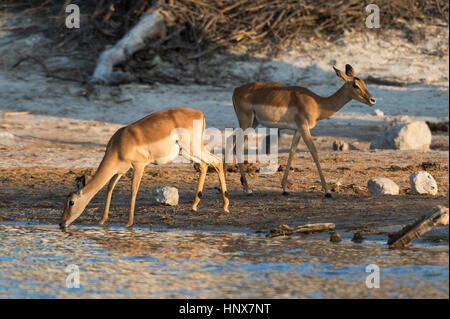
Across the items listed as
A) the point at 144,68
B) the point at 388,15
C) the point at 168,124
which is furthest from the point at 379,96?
the point at 168,124

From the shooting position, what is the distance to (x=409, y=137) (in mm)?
12797

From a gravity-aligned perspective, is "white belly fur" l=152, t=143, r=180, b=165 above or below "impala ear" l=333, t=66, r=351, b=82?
below

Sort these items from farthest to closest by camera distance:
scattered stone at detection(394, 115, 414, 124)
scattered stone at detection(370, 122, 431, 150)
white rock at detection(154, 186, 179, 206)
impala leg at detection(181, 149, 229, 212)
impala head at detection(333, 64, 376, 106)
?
scattered stone at detection(394, 115, 414, 124) < scattered stone at detection(370, 122, 431, 150) < impala head at detection(333, 64, 376, 106) < white rock at detection(154, 186, 179, 206) < impala leg at detection(181, 149, 229, 212)

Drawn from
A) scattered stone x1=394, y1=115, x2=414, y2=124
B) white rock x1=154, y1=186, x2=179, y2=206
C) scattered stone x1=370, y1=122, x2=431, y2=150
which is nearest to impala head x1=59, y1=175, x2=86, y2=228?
white rock x1=154, y1=186, x2=179, y2=206

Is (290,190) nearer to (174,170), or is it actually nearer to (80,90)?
(174,170)

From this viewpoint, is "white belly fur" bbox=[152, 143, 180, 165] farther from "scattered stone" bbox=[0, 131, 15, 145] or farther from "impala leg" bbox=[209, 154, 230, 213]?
"scattered stone" bbox=[0, 131, 15, 145]

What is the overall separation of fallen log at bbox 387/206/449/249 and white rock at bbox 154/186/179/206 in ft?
10.4

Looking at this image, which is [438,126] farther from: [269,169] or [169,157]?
[169,157]

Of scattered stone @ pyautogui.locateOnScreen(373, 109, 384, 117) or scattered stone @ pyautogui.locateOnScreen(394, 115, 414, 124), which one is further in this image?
scattered stone @ pyautogui.locateOnScreen(373, 109, 384, 117)

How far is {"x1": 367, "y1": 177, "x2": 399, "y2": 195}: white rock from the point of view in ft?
32.5

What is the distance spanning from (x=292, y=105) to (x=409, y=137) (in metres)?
3.18
